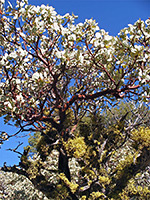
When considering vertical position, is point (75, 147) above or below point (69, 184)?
above

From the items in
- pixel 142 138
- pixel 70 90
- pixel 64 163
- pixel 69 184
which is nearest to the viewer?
pixel 69 184

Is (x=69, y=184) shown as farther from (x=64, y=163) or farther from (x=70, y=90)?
(x=70, y=90)

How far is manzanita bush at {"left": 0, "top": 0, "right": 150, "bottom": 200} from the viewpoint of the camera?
6.51 m

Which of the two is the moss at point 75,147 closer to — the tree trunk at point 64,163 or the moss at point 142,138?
the tree trunk at point 64,163

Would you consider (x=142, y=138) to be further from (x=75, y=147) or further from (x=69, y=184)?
(x=69, y=184)

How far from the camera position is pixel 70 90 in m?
12.5

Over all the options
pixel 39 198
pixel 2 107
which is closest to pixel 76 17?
pixel 2 107

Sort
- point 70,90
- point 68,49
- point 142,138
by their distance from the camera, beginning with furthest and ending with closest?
point 70,90 → point 142,138 → point 68,49

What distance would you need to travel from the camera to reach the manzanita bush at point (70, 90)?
21.4ft

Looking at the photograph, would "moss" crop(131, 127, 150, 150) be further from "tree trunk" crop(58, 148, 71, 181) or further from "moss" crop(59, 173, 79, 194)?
"moss" crop(59, 173, 79, 194)

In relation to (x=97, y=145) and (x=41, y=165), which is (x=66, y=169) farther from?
(x=97, y=145)

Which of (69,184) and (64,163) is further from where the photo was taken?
(64,163)

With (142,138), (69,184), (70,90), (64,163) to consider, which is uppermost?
(70,90)

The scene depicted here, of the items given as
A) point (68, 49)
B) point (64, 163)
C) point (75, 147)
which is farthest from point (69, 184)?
point (68, 49)
